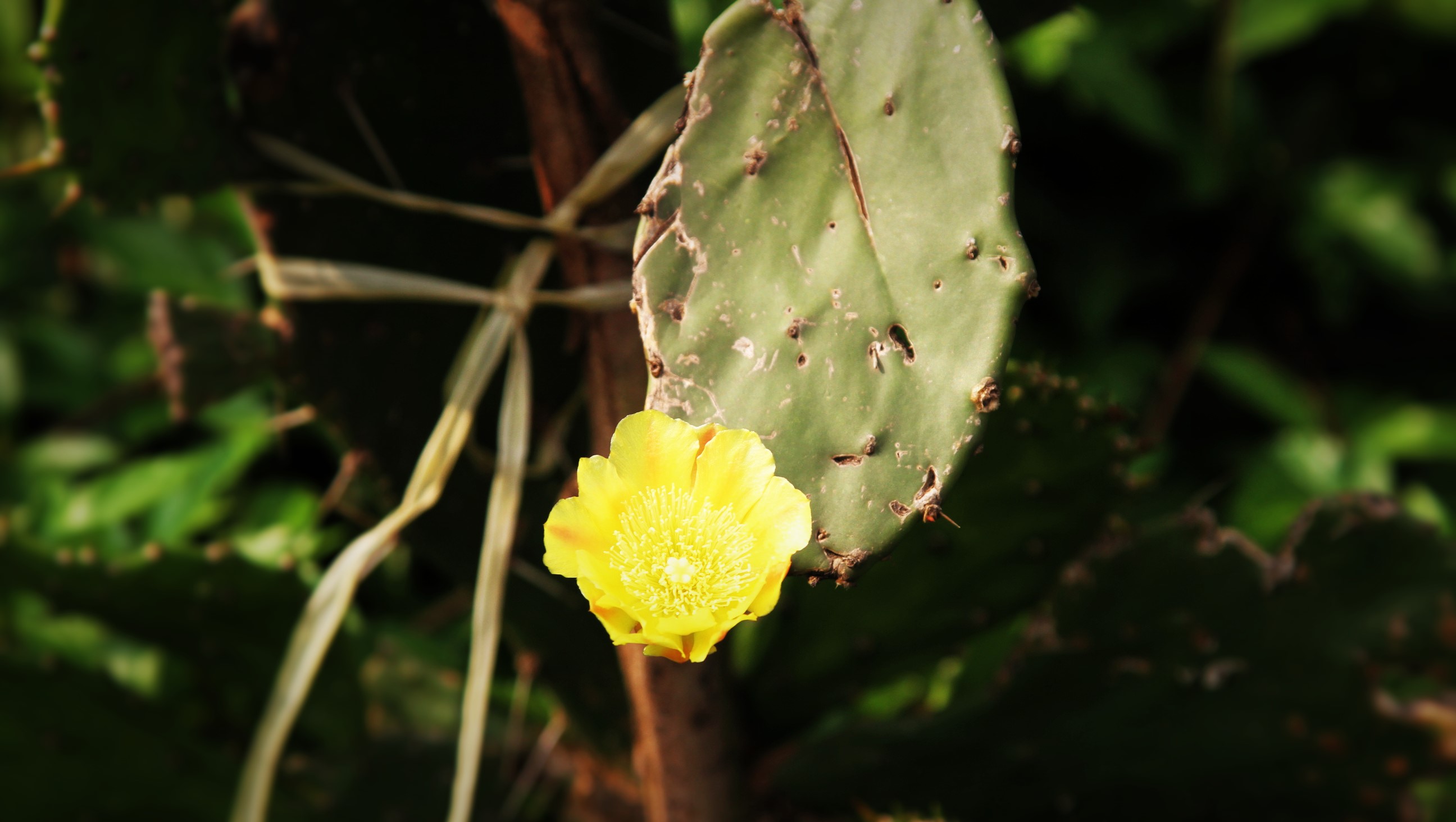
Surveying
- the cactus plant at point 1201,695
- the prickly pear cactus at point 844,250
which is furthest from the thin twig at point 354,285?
the cactus plant at point 1201,695

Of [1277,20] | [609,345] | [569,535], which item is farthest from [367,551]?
[1277,20]

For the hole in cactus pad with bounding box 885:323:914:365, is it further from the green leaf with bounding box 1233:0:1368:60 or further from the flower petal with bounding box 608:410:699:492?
the green leaf with bounding box 1233:0:1368:60

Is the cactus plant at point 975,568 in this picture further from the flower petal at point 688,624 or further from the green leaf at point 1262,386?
the green leaf at point 1262,386

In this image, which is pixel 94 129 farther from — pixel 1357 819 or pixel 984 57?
pixel 1357 819

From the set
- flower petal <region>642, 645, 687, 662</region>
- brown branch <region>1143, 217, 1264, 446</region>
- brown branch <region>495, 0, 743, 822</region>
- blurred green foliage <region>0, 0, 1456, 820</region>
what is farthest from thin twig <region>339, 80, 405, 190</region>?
brown branch <region>1143, 217, 1264, 446</region>

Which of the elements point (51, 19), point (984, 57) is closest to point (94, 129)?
point (51, 19)

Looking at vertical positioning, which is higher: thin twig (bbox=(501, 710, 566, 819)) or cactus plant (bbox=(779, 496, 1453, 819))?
cactus plant (bbox=(779, 496, 1453, 819))

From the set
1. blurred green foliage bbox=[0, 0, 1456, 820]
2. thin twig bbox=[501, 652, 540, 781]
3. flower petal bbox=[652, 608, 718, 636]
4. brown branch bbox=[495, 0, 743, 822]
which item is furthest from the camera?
thin twig bbox=[501, 652, 540, 781]
